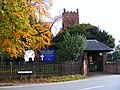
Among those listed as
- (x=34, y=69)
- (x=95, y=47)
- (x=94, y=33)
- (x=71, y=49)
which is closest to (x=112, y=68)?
(x=95, y=47)

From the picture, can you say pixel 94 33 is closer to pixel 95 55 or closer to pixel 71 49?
pixel 95 55

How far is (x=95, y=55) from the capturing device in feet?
159

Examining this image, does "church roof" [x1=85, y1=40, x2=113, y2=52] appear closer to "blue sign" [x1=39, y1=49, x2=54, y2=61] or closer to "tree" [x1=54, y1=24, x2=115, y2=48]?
"blue sign" [x1=39, y1=49, x2=54, y2=61]

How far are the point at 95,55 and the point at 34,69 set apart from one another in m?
19.0

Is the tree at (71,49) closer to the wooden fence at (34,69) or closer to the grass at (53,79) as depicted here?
the wooden fence at (34,69)

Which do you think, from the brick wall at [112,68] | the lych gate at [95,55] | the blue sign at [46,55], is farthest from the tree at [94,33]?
the blue sign at [46,55]

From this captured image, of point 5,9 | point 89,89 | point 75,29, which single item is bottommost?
point 89,89

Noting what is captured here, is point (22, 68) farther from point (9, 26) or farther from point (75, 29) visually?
point (75, 29)

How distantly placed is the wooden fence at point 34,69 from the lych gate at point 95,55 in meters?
9.66

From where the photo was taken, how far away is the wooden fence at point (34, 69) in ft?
98.6

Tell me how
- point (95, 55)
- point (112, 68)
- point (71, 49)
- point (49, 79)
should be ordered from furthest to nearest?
point (95, 55) → point (112, 68) → point (71, 49) → point (49, 79)

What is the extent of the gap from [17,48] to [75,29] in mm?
41139

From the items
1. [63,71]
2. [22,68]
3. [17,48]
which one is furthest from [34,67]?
[17,48]

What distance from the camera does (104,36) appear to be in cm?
6350
